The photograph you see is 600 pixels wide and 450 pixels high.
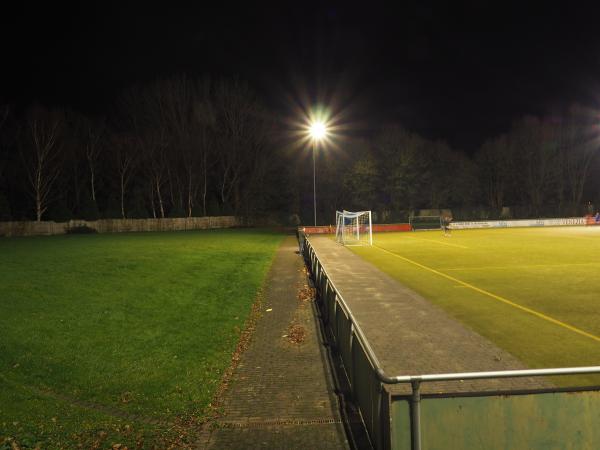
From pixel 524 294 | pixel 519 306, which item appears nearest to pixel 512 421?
pixel 519 306

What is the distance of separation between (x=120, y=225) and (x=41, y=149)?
1267 cm

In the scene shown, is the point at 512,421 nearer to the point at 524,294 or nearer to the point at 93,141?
the point at 524,294

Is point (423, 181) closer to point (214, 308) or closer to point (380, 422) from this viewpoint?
point (214, 308)

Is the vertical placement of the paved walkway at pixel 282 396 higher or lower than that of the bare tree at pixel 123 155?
lower

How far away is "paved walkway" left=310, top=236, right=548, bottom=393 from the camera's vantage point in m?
6.48

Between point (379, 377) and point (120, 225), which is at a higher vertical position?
point (120, 225)

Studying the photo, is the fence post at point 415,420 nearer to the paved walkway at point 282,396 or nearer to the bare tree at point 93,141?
the paved walkway at point 282,396

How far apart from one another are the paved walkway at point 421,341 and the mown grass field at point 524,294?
46cm

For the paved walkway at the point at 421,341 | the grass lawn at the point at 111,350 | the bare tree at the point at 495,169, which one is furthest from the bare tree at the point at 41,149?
the bare tree at the point at 495,169

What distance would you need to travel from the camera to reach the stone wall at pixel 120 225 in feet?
163

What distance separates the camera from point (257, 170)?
67188 millimetres

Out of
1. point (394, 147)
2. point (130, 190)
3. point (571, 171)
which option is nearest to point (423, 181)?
point (394, 147)

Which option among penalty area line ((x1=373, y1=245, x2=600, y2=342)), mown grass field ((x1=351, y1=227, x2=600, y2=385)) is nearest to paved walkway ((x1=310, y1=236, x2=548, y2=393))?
mown grass field ((x1=351, y1=227, x2=600, y2=385))

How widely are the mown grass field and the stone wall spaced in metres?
39.4
